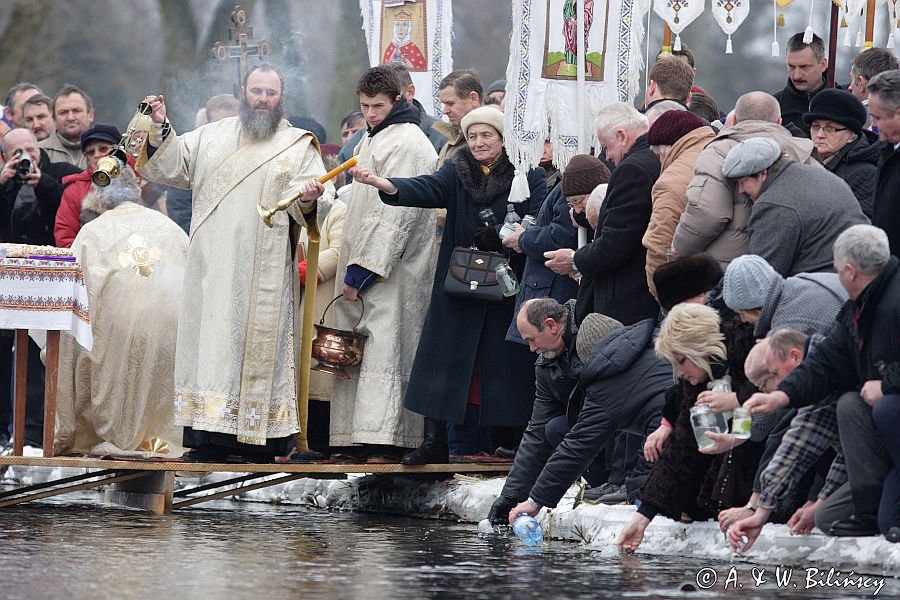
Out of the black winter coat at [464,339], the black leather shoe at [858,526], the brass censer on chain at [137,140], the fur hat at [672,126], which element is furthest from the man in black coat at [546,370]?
the brass censer on chain at [137,140]

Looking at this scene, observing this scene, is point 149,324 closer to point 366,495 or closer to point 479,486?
point 366,495

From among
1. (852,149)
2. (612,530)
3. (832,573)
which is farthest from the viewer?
(852,149)

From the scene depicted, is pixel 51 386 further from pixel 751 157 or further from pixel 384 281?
pixel 751 157

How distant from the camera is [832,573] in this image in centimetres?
689

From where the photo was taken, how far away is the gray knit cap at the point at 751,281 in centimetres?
759

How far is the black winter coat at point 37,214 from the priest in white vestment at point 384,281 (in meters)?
2.59

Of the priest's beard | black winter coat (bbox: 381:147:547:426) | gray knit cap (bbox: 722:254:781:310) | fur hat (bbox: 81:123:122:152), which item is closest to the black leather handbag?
black winter coat (bbox: 381:147:547:426)

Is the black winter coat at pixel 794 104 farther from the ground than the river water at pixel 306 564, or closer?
farther from the ground

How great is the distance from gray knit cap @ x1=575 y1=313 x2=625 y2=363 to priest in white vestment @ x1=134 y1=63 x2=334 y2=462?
2.04m

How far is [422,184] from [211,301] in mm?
1414

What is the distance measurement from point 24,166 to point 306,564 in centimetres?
551

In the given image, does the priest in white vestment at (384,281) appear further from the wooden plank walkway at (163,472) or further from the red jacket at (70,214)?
the red jacket at (70,214)

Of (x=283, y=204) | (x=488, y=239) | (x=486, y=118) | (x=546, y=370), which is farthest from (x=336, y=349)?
(x=546, y=370)

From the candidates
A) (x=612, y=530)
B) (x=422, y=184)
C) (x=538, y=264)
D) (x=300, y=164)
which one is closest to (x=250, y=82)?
(x=300, y=164)
